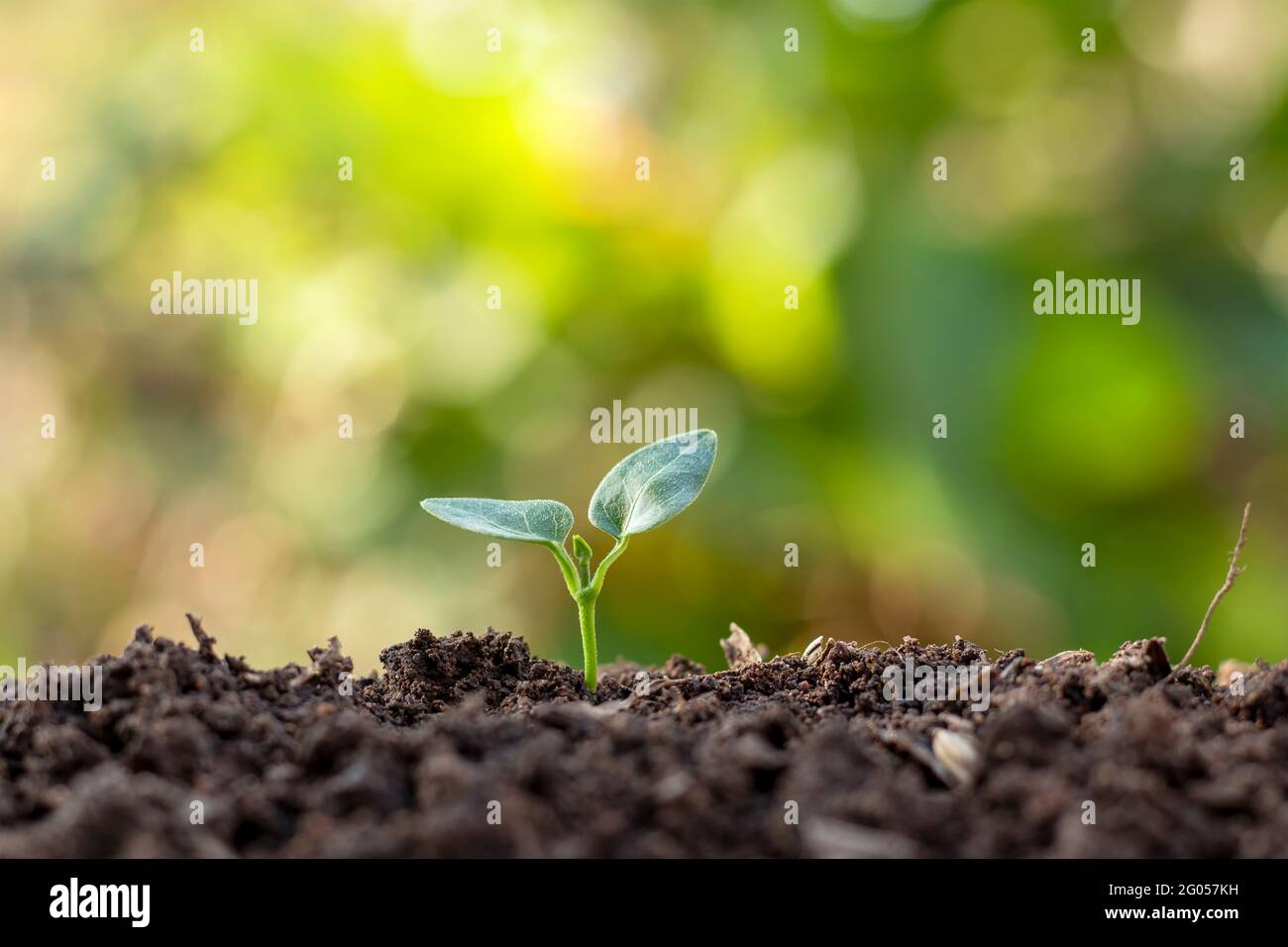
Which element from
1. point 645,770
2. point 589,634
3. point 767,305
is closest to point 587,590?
point 589,634

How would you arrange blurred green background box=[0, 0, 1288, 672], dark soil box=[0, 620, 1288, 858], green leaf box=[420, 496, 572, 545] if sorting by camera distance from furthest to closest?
1. blurred green background box=[0, 0, 1288, 672]
2. green leaf box=[420, 496, 572, 545]
3. dark soil box=[0, 620, 1288, 858]

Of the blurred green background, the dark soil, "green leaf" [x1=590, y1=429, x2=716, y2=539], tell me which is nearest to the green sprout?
"green leaf" [x1=590, y1=429, x2=716, y2=539]

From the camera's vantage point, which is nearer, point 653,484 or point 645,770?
point 645,770

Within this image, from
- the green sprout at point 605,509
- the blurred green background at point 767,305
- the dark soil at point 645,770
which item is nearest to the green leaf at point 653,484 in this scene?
the green sprout at point 605,509

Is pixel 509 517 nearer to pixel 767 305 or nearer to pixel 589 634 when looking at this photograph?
pixel 589 634

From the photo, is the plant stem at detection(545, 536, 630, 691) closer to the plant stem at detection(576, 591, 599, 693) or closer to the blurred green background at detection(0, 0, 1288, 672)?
the plant stem at detection(576, 591, 599, 693)
